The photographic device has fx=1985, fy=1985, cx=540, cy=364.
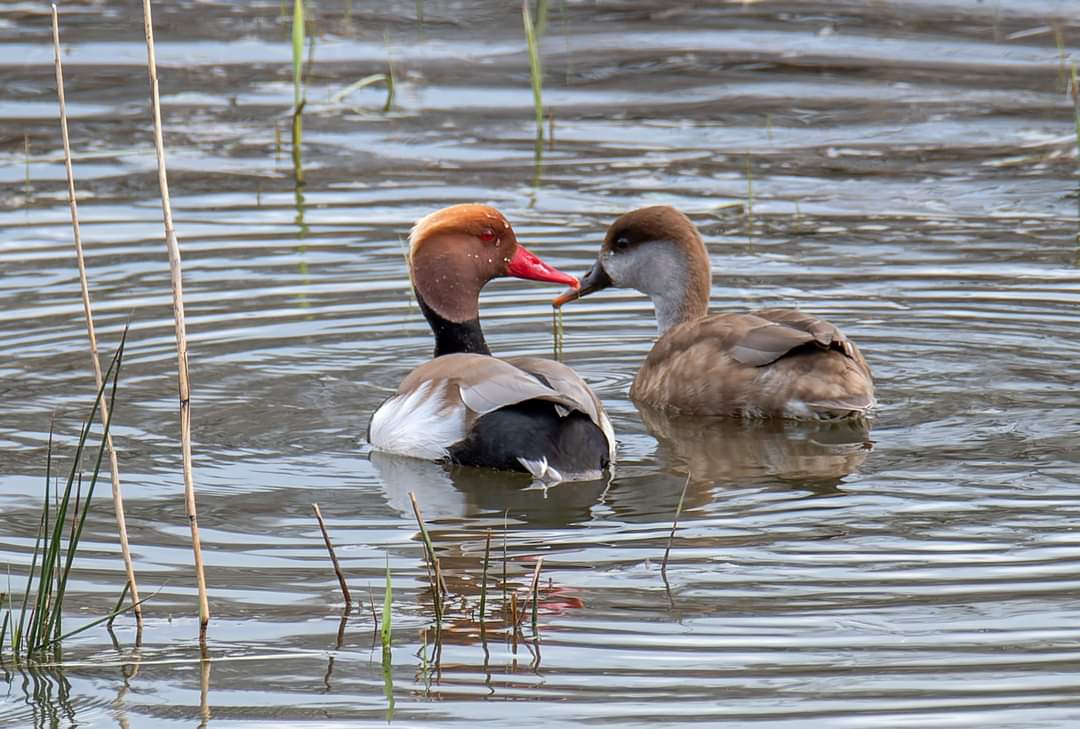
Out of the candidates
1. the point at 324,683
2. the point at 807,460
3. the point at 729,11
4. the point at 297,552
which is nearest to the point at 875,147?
the point at 729,11

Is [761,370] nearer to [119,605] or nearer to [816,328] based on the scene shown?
[816,328]

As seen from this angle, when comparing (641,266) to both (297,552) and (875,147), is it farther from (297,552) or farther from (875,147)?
(875,147)

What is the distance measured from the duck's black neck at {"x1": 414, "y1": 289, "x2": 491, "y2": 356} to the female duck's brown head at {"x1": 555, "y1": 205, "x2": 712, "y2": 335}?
0.82 m

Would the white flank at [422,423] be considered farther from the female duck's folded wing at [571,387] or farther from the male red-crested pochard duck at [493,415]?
the female duck's folded wing at [571,387]

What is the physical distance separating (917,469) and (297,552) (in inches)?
92.9

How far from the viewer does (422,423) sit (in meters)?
7.62

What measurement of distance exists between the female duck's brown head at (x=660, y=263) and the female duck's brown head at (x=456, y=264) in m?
0.79

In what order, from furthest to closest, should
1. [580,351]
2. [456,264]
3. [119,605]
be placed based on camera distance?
[580,351] < [456,264] < [119,605]

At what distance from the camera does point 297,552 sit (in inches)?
251

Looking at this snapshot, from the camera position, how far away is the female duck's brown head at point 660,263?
928 centimetres

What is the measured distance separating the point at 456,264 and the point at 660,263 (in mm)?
1145

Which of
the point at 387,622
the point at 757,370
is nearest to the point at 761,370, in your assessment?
the point at 757,370

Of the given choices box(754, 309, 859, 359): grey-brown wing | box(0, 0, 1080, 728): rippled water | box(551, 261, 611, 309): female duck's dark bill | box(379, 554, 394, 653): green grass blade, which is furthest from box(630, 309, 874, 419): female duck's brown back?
box(379, 554, 394, 653): green grass blade

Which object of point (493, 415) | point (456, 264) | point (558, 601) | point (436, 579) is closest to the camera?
point (436, 579)
